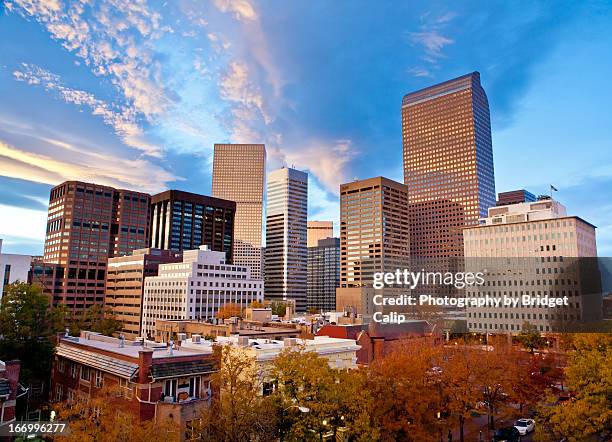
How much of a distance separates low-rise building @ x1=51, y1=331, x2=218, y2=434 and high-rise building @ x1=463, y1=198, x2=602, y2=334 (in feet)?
449

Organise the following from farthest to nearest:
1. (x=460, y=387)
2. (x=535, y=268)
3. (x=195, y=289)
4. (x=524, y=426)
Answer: (x=195, y=289), (x=535, y=268), (x=524, y=426), (x=460, y=387)

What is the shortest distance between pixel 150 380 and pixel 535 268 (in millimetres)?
159417

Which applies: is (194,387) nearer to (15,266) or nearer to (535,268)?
(15,266)

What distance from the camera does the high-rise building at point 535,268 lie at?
158375mm

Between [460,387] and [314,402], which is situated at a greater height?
[314,402]

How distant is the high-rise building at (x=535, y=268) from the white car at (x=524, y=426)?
3987 inches

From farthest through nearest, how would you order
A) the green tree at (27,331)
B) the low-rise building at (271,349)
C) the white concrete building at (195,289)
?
the white concrete building at (195,289) → the green tree at (27,331) → the low-rise building at (271,349)

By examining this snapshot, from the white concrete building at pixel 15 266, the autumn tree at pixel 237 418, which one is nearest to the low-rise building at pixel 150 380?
the autumn tree at pixel 237 418

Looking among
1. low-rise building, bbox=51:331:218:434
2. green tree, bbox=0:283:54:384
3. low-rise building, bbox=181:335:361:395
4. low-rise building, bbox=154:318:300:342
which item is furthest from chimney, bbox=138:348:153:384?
green tree, bbox=0:283:54:384

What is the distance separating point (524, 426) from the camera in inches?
2247

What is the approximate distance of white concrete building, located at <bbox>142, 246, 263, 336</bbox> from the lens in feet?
561

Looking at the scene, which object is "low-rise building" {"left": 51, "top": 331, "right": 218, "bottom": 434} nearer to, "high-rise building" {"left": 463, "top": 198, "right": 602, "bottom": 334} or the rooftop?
the rooftop

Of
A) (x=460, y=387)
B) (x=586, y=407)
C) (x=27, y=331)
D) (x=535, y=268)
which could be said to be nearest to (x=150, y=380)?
(x=460, y=387)

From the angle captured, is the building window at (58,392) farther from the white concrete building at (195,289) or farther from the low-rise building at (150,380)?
the white concrete building at (195,289)
